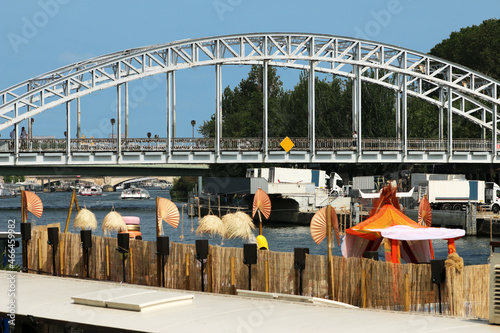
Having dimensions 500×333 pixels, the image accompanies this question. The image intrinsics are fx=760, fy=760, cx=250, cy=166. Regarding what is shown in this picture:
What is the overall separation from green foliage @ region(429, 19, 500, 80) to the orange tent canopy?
8220 centimetres

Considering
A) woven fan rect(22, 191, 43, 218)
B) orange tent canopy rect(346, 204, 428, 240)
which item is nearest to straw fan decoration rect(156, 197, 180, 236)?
woven fan rect(22, 191, 43, 218)

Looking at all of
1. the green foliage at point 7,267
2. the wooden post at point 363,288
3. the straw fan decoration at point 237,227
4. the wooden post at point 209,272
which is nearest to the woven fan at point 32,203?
the green foliage at point 7,267

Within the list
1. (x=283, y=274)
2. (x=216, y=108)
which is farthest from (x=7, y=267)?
(x=216, y=108)

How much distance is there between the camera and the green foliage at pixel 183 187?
463 ft

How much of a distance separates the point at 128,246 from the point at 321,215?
221 inches

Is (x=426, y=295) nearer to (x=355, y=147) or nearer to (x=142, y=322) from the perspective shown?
(x=142, y=322)

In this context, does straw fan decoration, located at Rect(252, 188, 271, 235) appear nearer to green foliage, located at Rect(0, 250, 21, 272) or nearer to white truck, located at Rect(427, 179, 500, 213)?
green foliage, located at Rect(0, 250, 21, 272)

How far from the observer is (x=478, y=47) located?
346 feet

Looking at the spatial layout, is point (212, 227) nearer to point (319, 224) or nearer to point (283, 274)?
point (319, 224)

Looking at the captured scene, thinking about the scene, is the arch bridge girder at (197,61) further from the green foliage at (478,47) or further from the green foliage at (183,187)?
the green foliage at (183,187)

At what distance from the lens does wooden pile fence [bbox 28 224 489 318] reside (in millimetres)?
16438

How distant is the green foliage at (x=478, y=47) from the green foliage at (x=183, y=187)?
53214 mm

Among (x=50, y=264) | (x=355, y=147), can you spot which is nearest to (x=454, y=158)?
(x=355, y=147)

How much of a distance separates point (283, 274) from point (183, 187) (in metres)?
128
